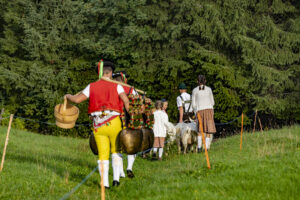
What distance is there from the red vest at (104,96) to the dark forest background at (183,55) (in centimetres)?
1326

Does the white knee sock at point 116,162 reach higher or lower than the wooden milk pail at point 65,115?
lower

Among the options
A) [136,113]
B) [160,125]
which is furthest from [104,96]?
[160,125]

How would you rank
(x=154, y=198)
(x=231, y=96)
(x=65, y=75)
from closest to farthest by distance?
1. (x=154, y=198)
2. (x=231, y=96)
3. (x=65, y=75)

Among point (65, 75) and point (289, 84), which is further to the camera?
point (65, 75)

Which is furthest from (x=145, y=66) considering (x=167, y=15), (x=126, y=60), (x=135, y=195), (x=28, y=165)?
(x=135, y=195)

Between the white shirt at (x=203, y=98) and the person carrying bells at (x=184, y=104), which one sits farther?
the person carrying bells at (x=184, y=104)

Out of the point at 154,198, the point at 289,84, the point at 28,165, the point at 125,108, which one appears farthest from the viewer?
the point at 289,84

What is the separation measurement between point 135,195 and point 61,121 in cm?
206

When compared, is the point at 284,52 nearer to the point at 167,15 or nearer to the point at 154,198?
the point at 167,15

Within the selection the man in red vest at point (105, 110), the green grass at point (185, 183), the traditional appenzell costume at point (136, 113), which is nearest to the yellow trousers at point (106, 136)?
the man in red vest at point (105, 110)

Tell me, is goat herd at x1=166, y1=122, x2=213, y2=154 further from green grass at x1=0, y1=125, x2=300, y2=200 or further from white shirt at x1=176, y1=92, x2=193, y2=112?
green grass at x1=0, y1=125, x2=300, y2=200

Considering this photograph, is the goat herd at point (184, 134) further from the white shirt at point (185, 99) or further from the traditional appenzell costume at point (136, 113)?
the traditional appenzell costume at point (136, 113)

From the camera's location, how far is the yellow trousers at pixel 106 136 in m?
6.33

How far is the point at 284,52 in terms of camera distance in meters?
21.1
